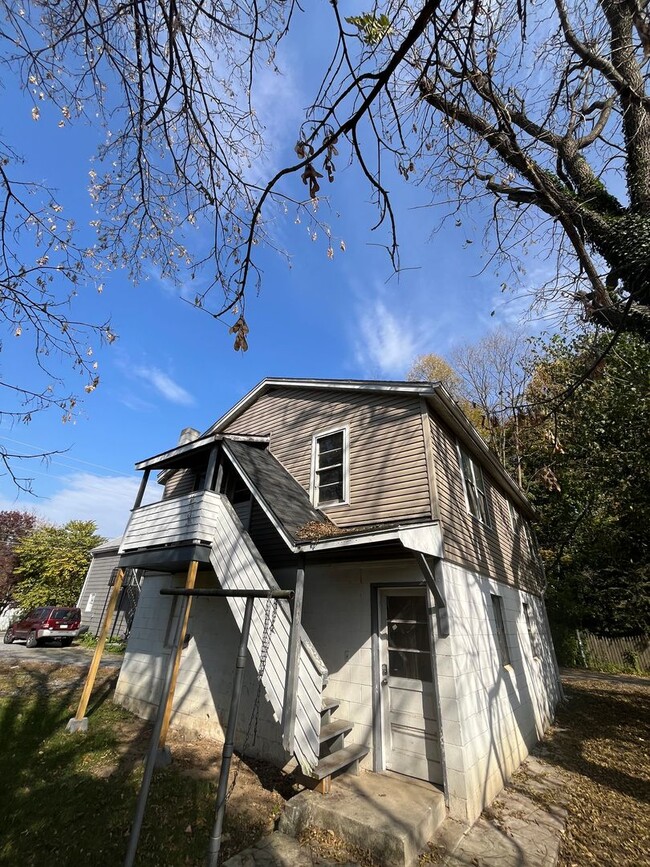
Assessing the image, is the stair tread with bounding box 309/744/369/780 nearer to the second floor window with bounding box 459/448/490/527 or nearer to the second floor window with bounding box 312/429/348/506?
the second floor window with bounding box 312/429/348/506

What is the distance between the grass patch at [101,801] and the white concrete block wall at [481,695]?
2.53 metres

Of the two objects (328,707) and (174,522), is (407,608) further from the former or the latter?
(174,522)

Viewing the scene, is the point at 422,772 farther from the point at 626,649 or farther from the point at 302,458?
the point at 626,649

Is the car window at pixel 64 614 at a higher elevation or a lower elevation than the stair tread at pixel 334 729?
higher

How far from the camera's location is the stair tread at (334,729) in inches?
209

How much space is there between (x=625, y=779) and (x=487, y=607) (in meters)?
3.37

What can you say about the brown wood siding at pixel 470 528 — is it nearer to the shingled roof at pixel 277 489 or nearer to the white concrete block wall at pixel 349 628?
the white concrete block wall at pixel 349 628

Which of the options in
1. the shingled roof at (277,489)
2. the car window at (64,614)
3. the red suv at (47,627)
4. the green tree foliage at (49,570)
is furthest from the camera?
the green tree foliage at (49,570)

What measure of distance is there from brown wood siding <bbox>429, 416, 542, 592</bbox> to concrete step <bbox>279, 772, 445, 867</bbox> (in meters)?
3.01

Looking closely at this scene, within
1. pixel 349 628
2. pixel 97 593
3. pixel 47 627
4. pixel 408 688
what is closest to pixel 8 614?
pixel 97 593

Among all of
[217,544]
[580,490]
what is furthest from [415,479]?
[580,490]

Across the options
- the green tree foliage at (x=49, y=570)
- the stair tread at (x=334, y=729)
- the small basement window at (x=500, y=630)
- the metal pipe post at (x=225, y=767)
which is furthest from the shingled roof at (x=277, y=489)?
the green tree foliage at (x=49, y=570)

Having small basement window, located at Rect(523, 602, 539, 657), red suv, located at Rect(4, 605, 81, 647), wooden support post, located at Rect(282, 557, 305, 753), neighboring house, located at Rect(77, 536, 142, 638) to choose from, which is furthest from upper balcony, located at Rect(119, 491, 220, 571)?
red suv, located at Rect(4, 605, 81, 647)

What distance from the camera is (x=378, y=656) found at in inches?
240
